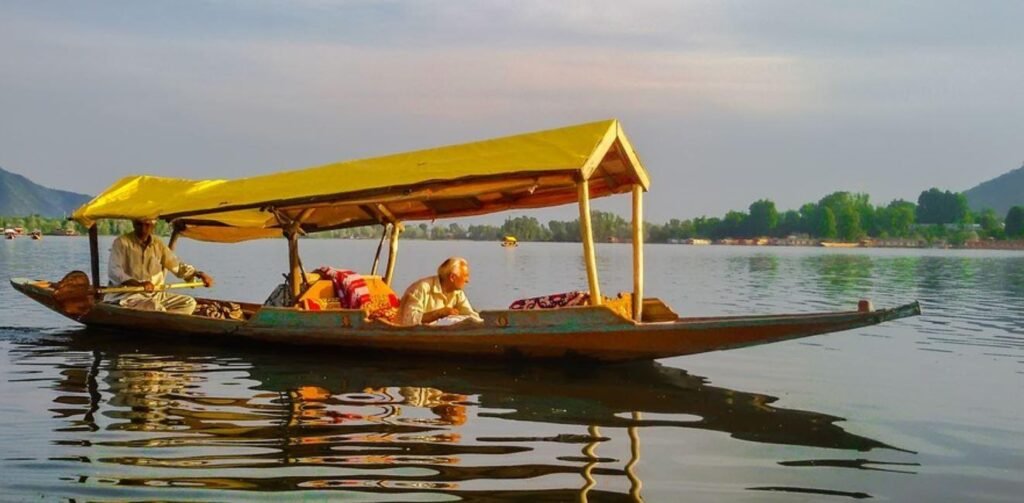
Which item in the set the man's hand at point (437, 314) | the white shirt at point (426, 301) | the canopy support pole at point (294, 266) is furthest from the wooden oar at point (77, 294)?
the man's hand at point (437, 314)

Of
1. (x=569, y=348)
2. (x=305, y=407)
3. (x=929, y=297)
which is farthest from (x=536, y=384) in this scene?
(x=929, y=297)

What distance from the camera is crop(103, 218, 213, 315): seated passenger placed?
13656 mm

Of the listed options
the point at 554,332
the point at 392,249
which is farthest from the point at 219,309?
the point at 554,332

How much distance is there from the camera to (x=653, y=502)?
590 cm

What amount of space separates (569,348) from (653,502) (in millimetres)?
4480

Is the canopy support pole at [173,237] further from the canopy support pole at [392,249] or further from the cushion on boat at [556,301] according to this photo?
the cushion on boat at [556,301]

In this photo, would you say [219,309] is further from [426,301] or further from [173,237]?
[426,301]

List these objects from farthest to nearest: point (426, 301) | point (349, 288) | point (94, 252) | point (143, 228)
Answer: point (94, 252)
point (143, 228)
point (349, 288)
point (426, 301)

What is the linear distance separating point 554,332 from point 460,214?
165 inches

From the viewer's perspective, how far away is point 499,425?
805 centimetres

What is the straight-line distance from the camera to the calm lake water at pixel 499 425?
6.20 meters

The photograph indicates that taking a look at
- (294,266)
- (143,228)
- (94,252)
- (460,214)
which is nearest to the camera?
(294,266)

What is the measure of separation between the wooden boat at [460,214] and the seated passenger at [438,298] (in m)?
0.23

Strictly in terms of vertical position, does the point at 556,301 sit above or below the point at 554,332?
above
